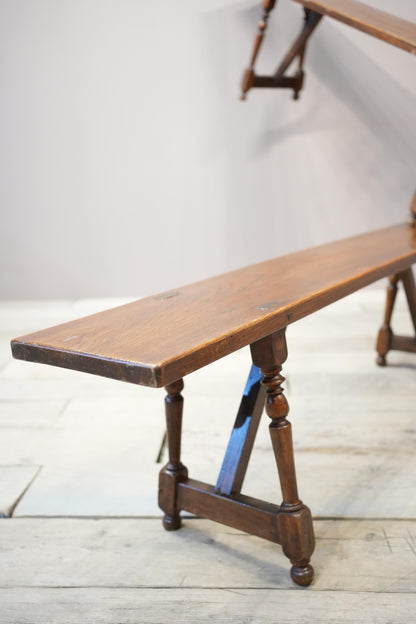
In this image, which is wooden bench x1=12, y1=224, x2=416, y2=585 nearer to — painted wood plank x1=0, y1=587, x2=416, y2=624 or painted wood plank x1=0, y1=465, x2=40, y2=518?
painted wood plank x1=0, y1=587, x2=416, y2=624

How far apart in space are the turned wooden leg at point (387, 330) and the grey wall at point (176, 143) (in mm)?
1383

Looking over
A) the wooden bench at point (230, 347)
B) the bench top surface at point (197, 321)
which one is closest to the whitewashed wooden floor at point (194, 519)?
the wooden bench at point (230, 347)

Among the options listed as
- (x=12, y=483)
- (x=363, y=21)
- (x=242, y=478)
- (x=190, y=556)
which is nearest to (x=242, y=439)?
(x=242, y=478)

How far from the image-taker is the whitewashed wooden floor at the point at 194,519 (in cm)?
160

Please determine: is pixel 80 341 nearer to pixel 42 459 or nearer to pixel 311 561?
pixel 311 561

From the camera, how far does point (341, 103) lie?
4.21m

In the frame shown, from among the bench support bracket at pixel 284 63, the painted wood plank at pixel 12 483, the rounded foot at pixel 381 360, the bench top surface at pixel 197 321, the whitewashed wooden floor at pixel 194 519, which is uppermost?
the bench support bracket at pixel 284 63

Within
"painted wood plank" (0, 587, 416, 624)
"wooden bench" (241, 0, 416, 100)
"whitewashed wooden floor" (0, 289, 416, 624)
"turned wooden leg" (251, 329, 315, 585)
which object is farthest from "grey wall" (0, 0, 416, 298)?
"painted wood plank" (0, 587, 416, 624)

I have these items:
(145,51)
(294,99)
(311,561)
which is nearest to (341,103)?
(294,99)

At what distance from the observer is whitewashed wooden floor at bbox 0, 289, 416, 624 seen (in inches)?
63.2

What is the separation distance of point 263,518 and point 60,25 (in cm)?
343

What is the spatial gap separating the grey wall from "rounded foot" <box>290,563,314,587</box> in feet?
9.53

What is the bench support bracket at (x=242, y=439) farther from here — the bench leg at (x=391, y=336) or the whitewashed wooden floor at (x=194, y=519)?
the bench leg at (x=391, y=336)

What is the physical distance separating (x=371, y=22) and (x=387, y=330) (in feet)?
4.14
